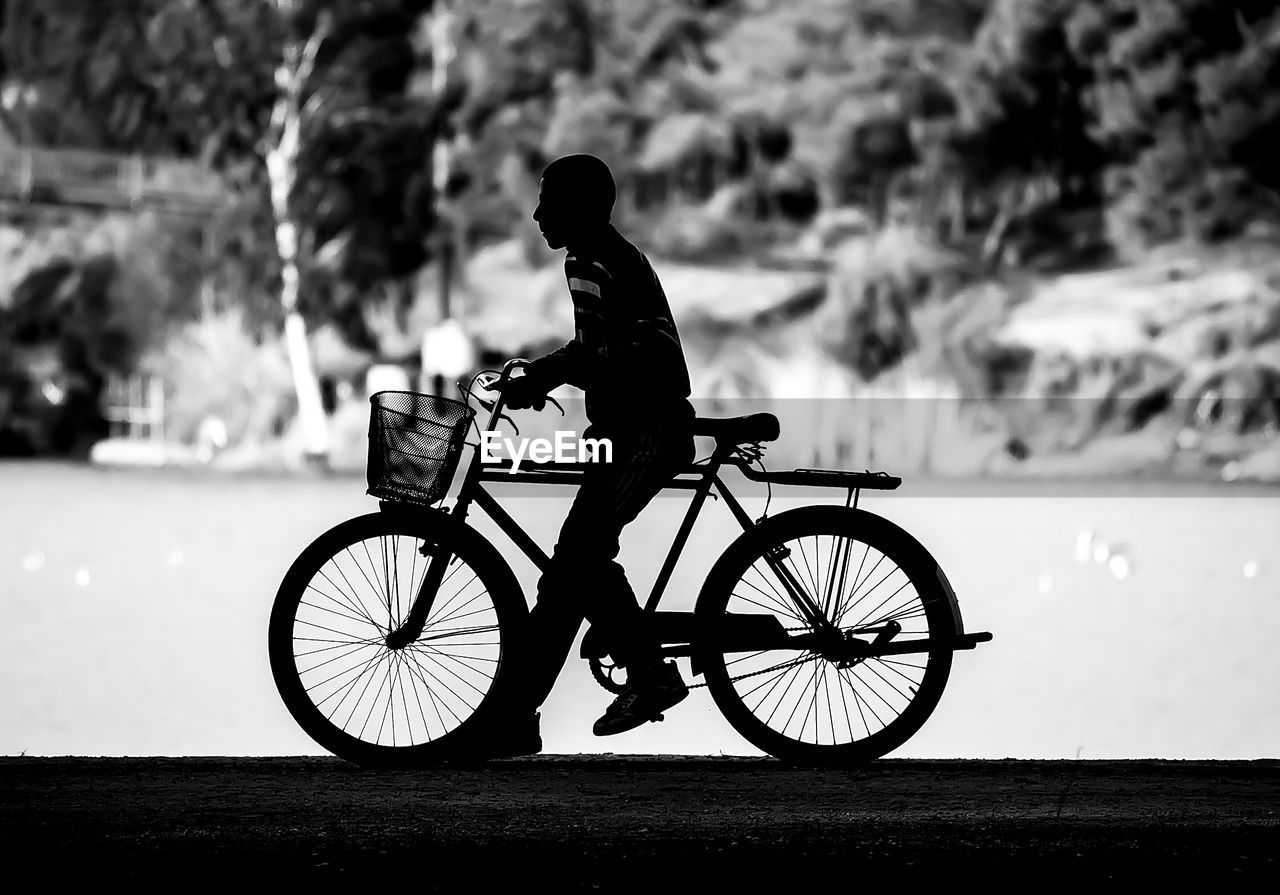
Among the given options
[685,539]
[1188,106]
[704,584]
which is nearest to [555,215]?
[685,539]

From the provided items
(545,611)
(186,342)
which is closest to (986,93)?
(186,342)

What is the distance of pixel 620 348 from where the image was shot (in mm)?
5172

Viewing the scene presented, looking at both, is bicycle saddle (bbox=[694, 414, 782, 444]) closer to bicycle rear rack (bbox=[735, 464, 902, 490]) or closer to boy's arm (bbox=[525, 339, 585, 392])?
bicycle rear rack (bbox=[735, 464, 902, 490])

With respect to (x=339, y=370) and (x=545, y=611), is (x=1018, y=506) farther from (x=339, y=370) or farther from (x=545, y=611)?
(x=545, y=611)

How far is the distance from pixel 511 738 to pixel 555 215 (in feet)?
4.67

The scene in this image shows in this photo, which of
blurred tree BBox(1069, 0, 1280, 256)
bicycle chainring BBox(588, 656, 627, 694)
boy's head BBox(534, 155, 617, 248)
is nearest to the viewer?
boy's head BBox(534, 155, 617, 248)

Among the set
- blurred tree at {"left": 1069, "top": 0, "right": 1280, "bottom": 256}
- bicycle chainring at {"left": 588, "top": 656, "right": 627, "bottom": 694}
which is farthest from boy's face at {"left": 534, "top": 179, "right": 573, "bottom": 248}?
blurred tree at {"left": 1069, "top": 0, "right": 1280, "bottom": 256}

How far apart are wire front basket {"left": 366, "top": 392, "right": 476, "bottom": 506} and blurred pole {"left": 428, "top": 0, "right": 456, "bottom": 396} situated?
96.9 ft

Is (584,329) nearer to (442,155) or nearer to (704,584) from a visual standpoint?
(704,584)

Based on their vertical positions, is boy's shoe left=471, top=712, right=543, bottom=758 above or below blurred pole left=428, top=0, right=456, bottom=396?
below

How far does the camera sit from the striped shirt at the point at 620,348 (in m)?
5.17
